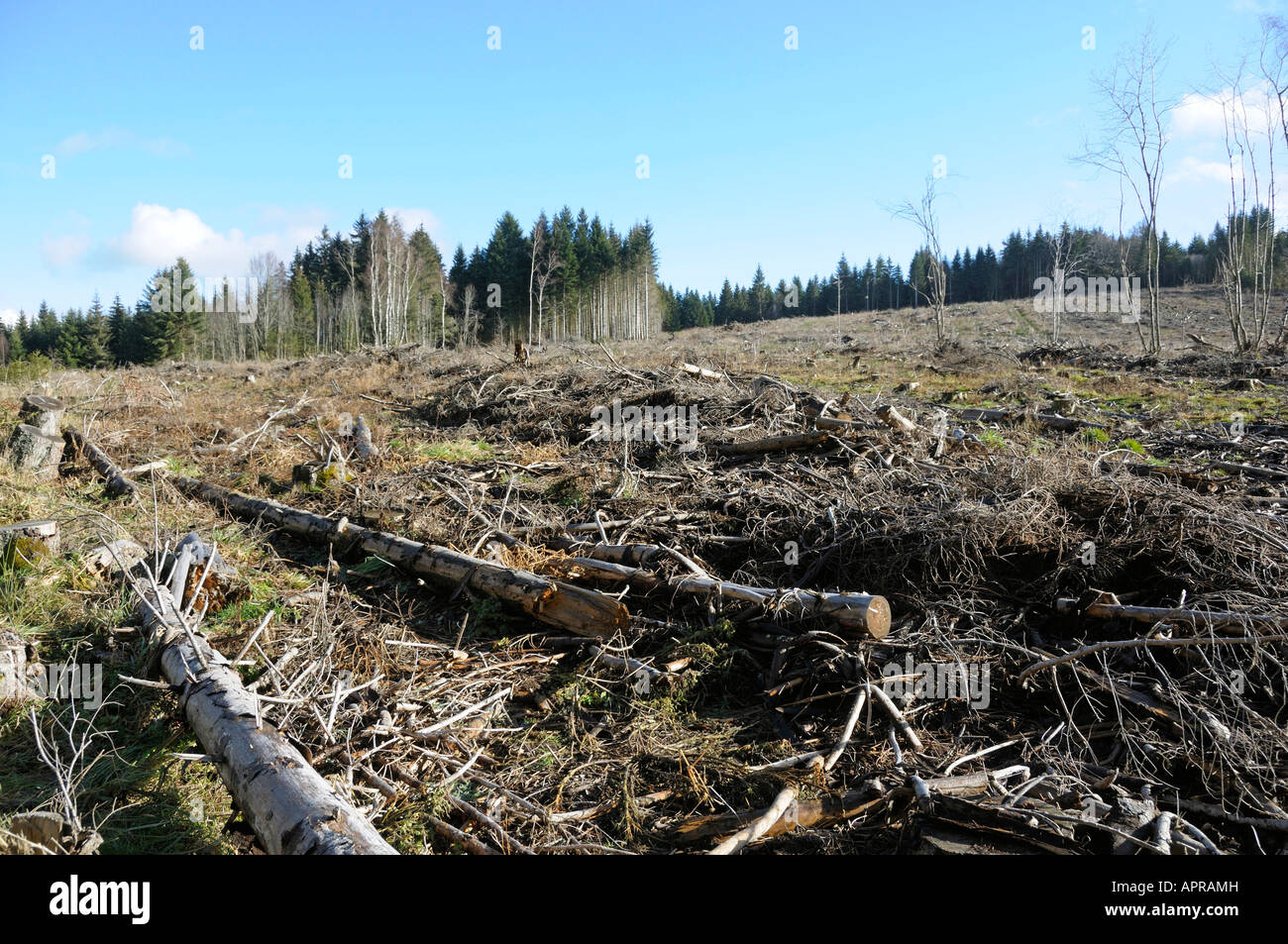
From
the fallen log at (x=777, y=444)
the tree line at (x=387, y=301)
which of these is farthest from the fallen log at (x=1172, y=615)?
the tree line at (x=387, y=301)

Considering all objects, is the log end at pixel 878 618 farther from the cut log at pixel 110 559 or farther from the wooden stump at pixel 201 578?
the cut log at pixel 110 559

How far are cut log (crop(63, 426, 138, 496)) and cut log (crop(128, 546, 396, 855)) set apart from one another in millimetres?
4969

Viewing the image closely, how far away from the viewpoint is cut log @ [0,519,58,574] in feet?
16.4

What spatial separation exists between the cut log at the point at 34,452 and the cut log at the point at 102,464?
354 mm

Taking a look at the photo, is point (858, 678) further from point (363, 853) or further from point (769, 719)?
point (363, 853)

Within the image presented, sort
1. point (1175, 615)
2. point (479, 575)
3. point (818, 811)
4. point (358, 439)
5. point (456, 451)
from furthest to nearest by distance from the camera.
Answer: point (358, 439), point (456, 451), point (479, 575), point (1175, 615), point (818, 811)

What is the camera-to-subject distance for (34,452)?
29.2 feet

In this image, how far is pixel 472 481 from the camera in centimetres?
805

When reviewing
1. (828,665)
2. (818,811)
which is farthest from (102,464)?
(818,811)

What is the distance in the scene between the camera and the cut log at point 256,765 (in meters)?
2.58

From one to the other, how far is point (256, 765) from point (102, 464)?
8.54 metres

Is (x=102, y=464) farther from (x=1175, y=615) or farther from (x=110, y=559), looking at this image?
(x=1175, y=615)

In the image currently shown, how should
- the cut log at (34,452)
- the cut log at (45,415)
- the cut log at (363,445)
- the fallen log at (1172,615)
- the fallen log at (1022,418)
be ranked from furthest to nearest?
the fallen log at (1022,418)
the cut log at (363,445)
the cut log at (45,415)
the cut log at (34,452)
the fallen log at (1172,615)
